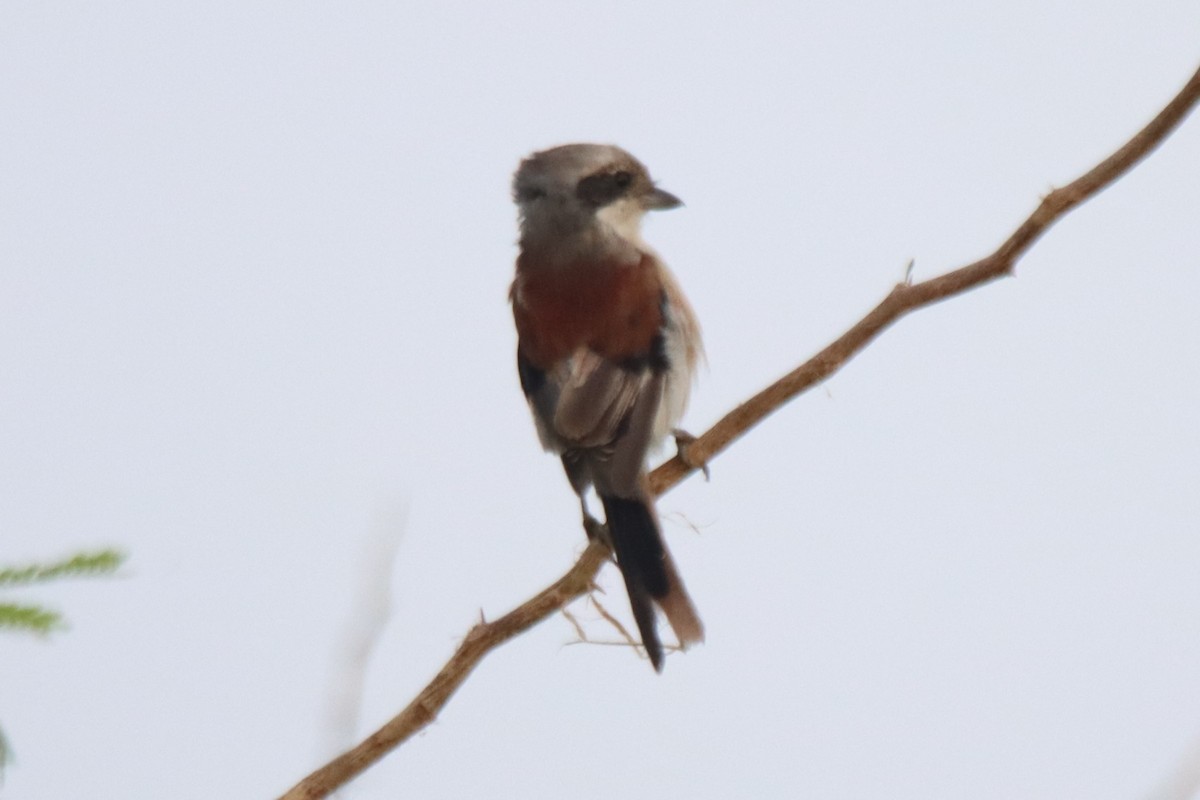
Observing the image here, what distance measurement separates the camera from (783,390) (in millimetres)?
Answer: 3156

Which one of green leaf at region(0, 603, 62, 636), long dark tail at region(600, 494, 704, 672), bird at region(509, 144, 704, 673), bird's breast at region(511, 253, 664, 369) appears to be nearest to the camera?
green leaf at region(0, 603, 62, 636)

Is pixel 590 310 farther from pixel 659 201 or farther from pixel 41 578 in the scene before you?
pixel 41 578

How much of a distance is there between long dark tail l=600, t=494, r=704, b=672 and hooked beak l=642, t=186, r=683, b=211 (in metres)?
1.28

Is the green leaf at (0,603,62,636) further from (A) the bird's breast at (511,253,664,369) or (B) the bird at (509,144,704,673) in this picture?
(A) the bird's breast at (511,253,664,369)

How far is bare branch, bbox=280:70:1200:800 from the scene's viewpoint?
2410mm

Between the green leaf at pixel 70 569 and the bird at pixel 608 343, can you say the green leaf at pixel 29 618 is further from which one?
the bird at pixel 608 343

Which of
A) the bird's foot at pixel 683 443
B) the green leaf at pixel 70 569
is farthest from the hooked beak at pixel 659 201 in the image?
the green leaf at pixel 70 569

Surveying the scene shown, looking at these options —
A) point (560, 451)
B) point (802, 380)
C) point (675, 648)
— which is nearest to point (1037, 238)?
point (802, 380)

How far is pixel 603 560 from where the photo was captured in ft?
12.5

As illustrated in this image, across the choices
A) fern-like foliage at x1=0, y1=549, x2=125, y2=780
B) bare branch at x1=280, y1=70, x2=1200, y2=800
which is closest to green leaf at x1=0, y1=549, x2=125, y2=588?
fern-like foliage at x1=0, y1=549, x2=125, y2=780

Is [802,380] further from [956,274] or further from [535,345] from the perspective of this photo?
[535,345]

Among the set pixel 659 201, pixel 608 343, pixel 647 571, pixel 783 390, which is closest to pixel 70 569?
pixel 783 390

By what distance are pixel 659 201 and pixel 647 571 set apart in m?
1.54

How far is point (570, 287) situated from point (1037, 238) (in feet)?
6.48
